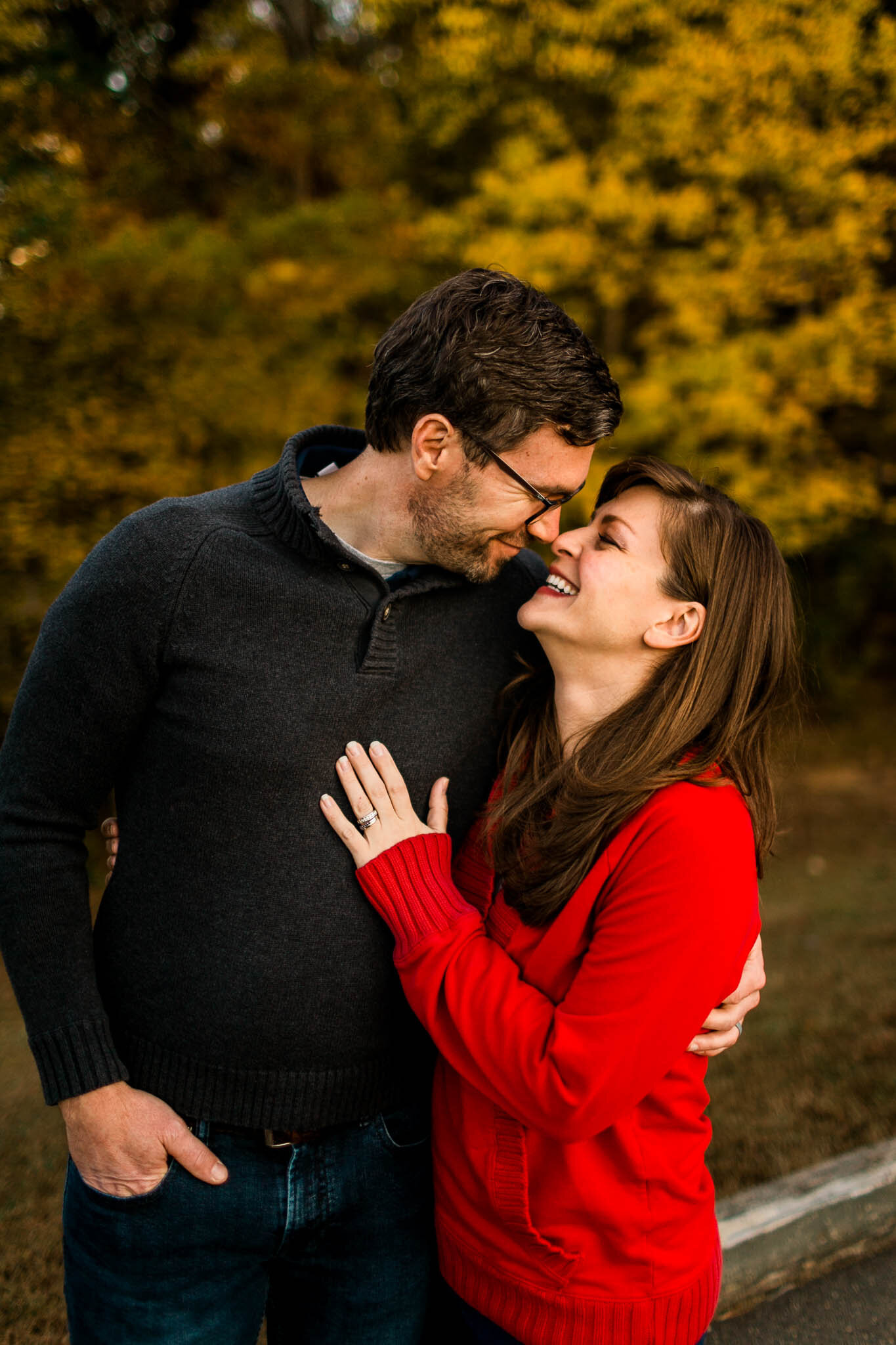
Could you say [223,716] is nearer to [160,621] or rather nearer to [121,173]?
[160,621]

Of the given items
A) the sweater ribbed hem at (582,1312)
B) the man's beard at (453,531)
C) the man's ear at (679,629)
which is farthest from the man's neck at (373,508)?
the sweater ribbed hem at (582,1312)

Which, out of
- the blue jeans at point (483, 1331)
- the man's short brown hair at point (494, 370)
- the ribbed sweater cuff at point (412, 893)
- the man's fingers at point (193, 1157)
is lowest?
the blue jeans at point (483, 1331)

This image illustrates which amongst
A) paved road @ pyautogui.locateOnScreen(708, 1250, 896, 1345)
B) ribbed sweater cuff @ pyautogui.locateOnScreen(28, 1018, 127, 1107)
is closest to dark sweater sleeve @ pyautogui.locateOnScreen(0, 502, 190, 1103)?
ribbed sweater cuff @ pyautogui.locateOnScreen(28, 1018, 127, 1107)

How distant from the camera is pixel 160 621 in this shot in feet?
5.37

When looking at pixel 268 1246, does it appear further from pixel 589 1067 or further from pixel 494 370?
pixel 494 370

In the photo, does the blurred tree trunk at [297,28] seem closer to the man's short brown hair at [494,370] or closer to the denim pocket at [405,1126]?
the man's short brown hair at [494,370]

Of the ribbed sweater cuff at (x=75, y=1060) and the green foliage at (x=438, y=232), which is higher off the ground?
the green foliage at (x=438, y=232)

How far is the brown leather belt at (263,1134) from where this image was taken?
5.46ft

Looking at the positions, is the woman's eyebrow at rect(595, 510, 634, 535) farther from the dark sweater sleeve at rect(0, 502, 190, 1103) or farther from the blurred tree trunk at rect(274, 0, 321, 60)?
the blurred tree trunk at rect(274, 0, 321, 60)

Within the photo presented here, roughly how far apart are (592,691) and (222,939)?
0.82m

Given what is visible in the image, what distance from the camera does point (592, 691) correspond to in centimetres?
188

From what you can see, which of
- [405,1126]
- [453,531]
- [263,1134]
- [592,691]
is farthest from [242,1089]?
[453,531]

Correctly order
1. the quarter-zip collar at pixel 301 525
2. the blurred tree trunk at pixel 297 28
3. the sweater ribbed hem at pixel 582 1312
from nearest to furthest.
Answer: the sweater ribbed hem at pixel 582 1312
the quarter-zip collar at pixel 301 525
the blurred tree trunk at pixel 297 28

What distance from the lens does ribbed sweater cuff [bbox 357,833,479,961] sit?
1630mm
